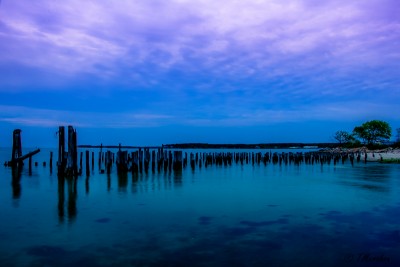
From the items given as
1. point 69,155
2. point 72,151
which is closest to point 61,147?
point 69,155

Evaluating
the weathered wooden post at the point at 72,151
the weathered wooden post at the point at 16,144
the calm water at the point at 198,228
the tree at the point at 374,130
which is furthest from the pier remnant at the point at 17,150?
the tree at the point at 374,130

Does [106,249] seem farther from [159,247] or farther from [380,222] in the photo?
[380,222]

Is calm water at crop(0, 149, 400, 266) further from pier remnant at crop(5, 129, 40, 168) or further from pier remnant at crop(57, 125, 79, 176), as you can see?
pier remnant at crop(5, 129, 40, 168)

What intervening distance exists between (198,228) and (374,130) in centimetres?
6325

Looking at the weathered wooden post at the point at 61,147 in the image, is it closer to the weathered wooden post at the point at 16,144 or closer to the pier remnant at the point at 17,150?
the pier remnant at the point at 17,150

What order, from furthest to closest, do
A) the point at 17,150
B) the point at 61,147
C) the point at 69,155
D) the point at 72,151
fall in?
the point at 17,150
the point at 61,147
the point at 69,155
the point at 72,151

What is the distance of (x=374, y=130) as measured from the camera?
64.4 m

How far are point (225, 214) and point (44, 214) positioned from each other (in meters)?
4.79

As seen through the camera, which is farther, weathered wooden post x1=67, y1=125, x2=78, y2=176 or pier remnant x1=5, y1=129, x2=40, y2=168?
pier remnant x1=5, y1=129, x2=40, y2=168

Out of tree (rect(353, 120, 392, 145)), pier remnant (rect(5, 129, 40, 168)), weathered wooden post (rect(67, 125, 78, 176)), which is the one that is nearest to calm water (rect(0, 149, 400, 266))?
weathered wooden post (rect(67, 125, 78, 176))

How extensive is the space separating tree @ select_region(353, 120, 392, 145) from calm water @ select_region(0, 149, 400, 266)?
54.2 m

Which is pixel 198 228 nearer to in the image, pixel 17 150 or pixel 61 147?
pixel 61 147

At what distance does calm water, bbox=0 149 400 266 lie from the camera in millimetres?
6355

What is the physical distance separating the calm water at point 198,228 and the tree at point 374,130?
5423cm
